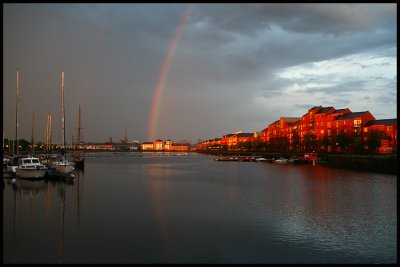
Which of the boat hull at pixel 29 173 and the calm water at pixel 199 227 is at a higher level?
the boat hull at pixel 29 173

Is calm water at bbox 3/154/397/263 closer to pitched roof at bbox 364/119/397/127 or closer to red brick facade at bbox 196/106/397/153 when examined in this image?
red brick facade at bbox 196/106/397/153

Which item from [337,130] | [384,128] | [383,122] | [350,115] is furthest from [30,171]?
[350,115]

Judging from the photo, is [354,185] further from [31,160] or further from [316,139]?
[316,139]

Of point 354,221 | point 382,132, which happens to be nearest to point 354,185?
point 354,221

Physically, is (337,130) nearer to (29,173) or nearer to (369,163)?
(369,163)

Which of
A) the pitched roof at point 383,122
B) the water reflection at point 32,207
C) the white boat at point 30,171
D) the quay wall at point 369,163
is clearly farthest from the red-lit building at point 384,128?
the white boat at point 30,171

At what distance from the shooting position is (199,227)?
24734 millimetres

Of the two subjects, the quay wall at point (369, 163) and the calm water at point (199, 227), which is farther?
the quay wall at point (369, 163)

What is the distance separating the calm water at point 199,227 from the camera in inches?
739

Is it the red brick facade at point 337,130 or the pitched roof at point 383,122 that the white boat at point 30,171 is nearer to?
the red brick facade at point 337,130

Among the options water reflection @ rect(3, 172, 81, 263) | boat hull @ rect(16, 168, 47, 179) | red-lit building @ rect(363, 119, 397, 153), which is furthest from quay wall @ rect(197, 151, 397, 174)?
boat hull @ rect(16, 168, 47, 179)

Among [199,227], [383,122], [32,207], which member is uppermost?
[383,122]

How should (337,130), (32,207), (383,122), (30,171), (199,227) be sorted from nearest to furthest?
(199,227) < (32,207) < (30,171) < (383,122) < (337,130)

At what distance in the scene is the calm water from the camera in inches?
739
